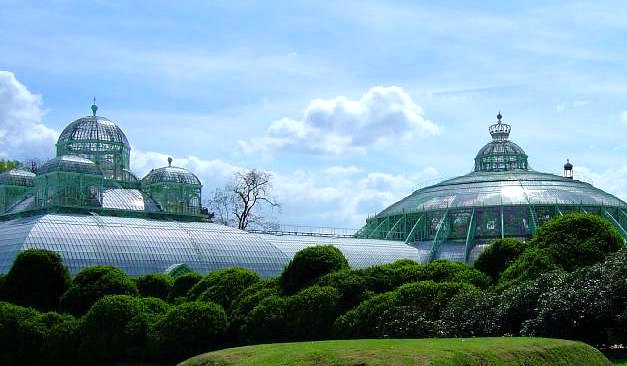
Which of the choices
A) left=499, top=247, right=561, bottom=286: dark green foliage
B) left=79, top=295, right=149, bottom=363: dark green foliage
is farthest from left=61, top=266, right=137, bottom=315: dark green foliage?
left=499, top=247, right=561, bottom=286: dark green foliage

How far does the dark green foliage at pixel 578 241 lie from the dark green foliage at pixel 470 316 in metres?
3.30

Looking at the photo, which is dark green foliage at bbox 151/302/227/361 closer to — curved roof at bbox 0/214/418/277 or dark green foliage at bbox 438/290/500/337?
dark green foliage at bbox 438/290/500/337

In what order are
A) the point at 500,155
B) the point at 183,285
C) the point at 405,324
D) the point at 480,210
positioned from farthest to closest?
the point at 500,155 → the point at 480,210 → the point at 183,285 → the point at 405,324

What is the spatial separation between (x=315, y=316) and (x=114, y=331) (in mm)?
8880

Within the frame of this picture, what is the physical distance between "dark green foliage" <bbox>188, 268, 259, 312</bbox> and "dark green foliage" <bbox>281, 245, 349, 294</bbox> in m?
3.09

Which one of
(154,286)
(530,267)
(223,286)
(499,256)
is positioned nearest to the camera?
(530,267)

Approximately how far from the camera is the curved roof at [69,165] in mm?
61688

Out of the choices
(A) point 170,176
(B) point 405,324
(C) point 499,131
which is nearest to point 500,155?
(C) point 499,131

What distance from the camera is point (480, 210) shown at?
79.8 metres

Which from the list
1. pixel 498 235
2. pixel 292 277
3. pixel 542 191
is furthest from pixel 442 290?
pixel 542 191

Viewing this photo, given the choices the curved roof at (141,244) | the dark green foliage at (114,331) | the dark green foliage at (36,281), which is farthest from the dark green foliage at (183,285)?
the curved roof at (141,244)

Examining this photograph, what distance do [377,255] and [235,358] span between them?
58971 millimetres

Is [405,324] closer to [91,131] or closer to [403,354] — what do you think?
[403,354]

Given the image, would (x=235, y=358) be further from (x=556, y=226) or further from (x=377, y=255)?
(x=377, y=255)
